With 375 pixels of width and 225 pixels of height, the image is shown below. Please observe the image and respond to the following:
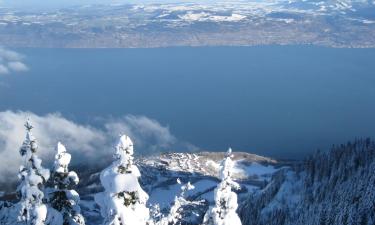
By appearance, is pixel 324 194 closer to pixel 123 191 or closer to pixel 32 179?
pixel 32 179

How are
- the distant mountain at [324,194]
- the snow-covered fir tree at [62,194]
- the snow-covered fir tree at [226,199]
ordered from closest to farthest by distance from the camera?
the snow-covered fir tree at [226,199]
the snow-covered fir tree at [62,194]
the distant mountain at [324,194]

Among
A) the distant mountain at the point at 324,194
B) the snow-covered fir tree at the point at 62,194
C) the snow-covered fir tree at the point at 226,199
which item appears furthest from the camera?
the distant mountain at the point at 324,194

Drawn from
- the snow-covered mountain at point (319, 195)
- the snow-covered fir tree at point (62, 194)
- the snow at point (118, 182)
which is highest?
the snow at point (118, 182)

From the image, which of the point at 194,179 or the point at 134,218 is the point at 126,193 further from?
the point at 194,179

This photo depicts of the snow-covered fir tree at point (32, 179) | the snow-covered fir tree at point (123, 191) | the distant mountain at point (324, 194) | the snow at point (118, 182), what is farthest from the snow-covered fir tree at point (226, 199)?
the distant mountain at point (324, 194)

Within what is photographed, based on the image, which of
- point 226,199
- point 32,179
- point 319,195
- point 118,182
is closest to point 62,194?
point 32,179

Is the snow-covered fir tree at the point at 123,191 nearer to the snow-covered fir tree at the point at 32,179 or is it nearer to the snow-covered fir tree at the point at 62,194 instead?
the snow-covered fir tree at the point at 62,194

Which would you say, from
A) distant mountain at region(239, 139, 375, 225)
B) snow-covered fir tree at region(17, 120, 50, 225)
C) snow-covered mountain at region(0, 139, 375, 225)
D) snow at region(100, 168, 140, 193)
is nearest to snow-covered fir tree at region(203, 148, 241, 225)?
snow at region(100, 168, 140, 193)

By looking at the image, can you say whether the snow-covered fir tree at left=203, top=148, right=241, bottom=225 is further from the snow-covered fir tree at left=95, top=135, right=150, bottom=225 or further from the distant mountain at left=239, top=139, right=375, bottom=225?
the distant mountain at left=239, top=139, right=375, bottom=225
